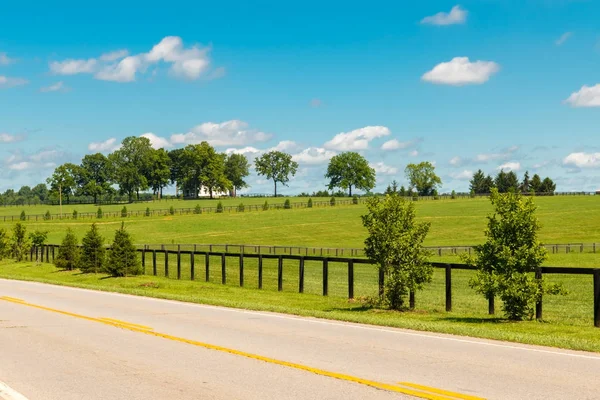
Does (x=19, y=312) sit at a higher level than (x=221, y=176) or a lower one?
lower

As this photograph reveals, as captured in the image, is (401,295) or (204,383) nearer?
(204,383)

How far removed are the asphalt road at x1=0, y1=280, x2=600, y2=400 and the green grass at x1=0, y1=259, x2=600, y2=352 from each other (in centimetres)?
90

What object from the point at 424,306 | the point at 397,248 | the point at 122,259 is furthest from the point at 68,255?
the point at 397,248

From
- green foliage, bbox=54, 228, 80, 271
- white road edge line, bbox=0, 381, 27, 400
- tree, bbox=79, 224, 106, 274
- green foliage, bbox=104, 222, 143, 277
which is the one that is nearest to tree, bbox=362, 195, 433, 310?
white road edge line, bbox=0, 381, 27, 400

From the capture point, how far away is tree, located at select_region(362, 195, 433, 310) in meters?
17.6

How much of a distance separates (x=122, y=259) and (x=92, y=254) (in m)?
5.07

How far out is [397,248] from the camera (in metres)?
17.6

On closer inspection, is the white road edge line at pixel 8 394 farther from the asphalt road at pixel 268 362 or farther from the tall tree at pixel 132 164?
the tall tree at pixel 132 164

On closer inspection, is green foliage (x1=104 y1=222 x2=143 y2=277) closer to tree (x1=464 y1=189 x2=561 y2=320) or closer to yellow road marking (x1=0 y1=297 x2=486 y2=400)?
yellow road marking (x1=0 y1=297 x2=486 y2=400)

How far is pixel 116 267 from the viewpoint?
34500mm

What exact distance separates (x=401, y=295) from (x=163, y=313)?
6452mm

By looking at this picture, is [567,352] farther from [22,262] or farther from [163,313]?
[22,262]

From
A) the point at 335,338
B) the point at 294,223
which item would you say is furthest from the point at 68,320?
the point at 294,223

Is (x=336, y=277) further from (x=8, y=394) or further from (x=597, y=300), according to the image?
(x=8, y=394)
